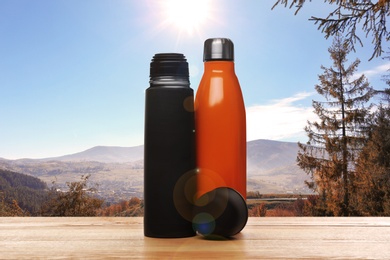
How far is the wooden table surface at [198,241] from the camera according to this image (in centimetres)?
113

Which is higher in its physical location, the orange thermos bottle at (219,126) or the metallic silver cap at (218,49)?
the metallic silver cap at (218,49)

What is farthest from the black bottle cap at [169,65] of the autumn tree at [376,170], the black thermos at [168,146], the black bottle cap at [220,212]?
the autumn tree at [376,170]

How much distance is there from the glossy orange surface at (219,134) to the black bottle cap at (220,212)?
0.06 m

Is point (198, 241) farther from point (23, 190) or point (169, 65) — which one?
point (23, 190)

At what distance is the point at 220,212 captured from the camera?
126 cm

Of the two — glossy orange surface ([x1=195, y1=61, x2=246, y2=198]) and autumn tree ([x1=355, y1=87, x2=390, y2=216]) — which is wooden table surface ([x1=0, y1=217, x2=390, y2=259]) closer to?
glossy orange surface ([x1=195, y1=61, x2=246, y2=198])

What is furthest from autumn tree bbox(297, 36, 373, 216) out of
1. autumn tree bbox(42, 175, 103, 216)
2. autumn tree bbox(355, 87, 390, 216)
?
autumn tree bbox(42, 175, 103, 216)

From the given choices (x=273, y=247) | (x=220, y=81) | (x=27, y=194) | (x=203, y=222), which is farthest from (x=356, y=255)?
(x=27, y=194)

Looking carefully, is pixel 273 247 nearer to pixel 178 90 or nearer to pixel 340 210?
pixel 178 90

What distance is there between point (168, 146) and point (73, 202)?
6.93m

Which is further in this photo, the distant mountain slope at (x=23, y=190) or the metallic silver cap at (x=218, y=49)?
the distant mountain slope at (x=23, y=190)

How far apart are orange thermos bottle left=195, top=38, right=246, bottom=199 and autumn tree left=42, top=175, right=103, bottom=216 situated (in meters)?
6.71

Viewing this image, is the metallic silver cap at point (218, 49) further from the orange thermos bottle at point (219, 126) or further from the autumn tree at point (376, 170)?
the autumn tree at point (376, 170)

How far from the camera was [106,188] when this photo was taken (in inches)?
352
